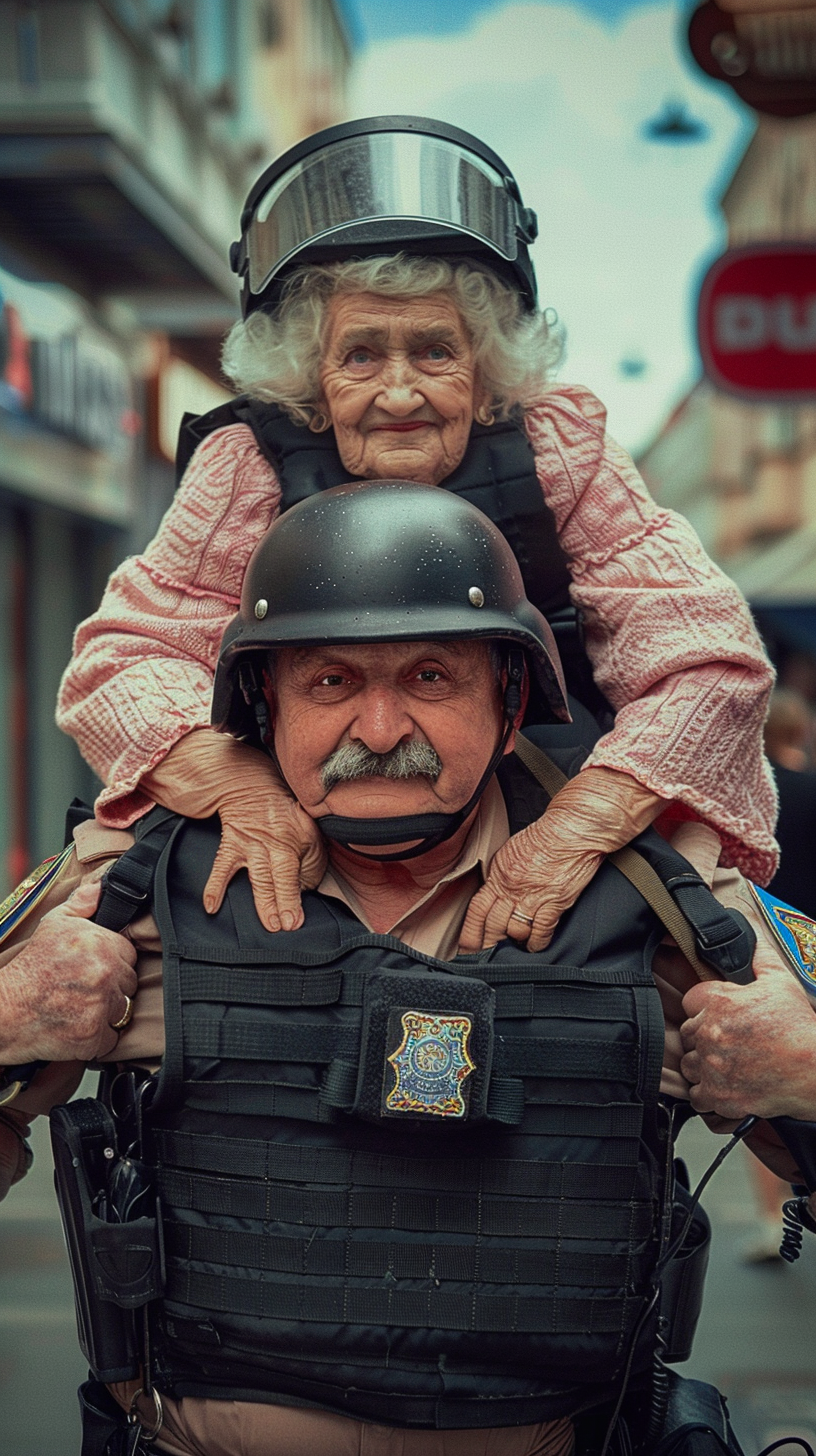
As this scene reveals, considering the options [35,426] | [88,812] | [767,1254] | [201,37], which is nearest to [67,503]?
[35,426]

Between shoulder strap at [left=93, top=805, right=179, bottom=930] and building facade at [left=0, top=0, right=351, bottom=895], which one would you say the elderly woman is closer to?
shoulder strap at [left=93, top=805, right=179, bottom=930]

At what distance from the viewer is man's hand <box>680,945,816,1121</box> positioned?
208 centimetres

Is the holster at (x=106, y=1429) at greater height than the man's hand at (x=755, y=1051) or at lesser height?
lesser

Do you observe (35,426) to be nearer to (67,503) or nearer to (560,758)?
(67,503)

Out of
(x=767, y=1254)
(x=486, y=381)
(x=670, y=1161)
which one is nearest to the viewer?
(x=670, y=1161)

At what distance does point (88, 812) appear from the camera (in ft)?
8.36

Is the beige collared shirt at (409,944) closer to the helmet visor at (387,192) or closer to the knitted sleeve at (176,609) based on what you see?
the knitted sleeve at (176,609)

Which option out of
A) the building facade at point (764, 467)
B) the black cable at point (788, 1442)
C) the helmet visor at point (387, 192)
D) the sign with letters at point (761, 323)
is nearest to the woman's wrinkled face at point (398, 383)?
the helmet visor at point (387, 192)

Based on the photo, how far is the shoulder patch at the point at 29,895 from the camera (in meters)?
2.34

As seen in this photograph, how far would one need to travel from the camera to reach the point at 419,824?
7.16 feet

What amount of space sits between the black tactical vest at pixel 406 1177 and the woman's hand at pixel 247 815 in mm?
92

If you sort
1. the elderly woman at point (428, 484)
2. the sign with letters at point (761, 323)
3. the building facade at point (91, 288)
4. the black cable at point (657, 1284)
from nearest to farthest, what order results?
the black cable at point (657, 1284) < the elderly woman at point (428, 484) < the sign with letters at point (761, 323) < the building facade at point (91, 288)

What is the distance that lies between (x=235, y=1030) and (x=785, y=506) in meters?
18.2

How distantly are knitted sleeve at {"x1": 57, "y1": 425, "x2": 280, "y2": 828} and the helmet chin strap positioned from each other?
0.33m
